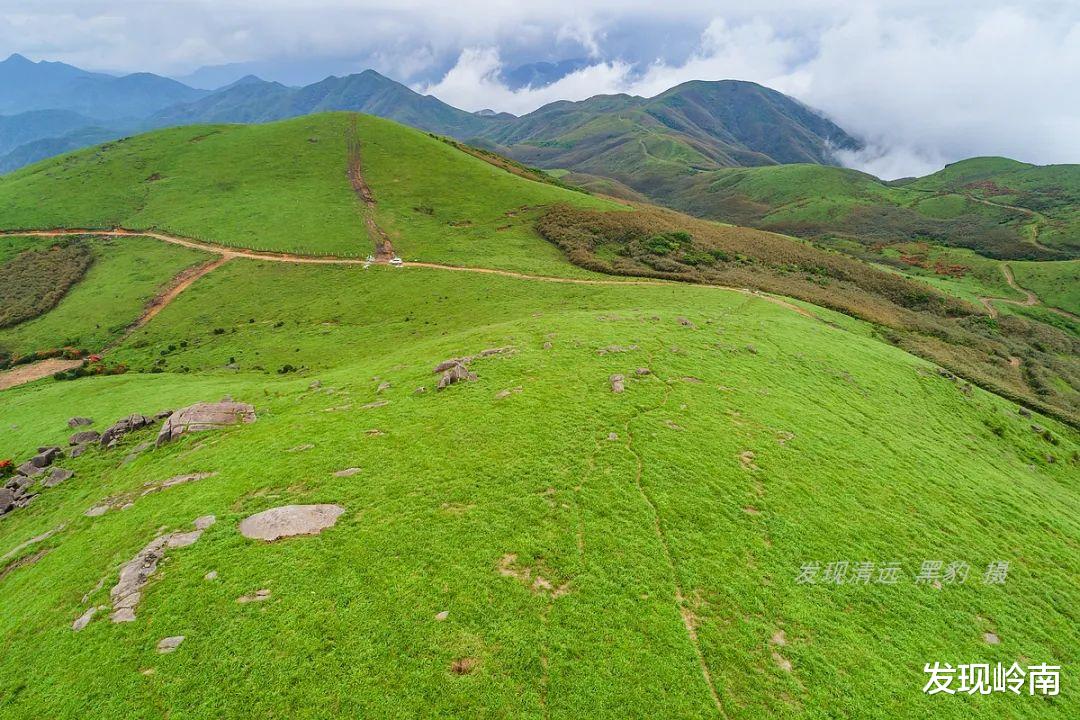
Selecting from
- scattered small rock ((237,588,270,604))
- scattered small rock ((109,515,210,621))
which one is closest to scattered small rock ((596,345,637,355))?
scattered small rock ((237,588,270,604))

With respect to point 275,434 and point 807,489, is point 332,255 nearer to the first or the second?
point 275,434

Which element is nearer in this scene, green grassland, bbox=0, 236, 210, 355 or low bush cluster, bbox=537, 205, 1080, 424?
low bush cluster, bbox=537, 205, 1080, 424

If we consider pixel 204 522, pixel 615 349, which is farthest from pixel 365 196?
pixel 204 522

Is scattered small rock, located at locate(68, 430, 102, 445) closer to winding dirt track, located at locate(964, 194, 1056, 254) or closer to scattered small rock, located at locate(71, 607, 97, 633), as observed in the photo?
scattered small rock, located at locate(71, 607, 97, 633)

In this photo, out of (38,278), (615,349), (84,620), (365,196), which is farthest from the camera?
(365,196)

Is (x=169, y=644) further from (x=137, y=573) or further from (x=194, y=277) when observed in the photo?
(x=194, y=277)

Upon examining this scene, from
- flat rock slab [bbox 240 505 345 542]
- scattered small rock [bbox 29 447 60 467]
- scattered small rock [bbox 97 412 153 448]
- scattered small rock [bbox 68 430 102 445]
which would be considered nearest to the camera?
flat rock slab [bbox 240 505 345 542]

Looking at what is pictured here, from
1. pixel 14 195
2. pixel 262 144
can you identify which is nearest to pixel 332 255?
pixel 262 144

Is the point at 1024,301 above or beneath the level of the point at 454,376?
above
